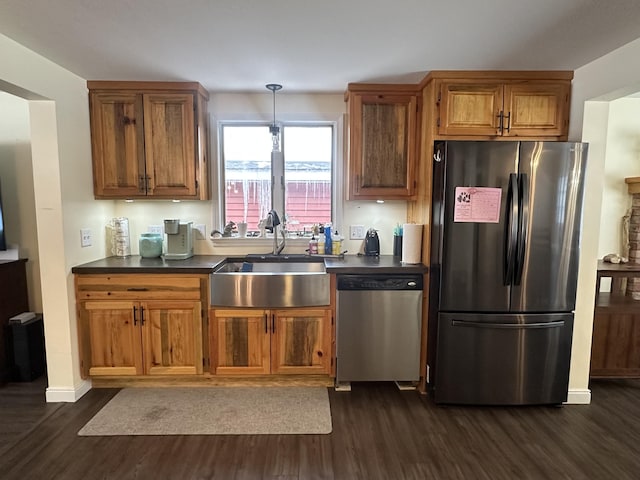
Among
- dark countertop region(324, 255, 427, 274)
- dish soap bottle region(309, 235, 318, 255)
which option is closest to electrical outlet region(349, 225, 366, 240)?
dish soap bottle region(309, 235, 318, 255)

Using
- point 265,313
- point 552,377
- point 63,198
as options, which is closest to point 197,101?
point 63,198

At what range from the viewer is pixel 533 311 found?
92.1 inches

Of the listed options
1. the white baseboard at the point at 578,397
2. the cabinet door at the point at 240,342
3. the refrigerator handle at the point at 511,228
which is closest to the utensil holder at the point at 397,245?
the refrigerator handle at the point at 511,228

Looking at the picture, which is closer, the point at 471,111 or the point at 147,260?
the point at 471,111

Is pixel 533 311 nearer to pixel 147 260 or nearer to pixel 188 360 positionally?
pixel 188 360

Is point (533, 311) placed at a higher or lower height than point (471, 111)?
lower

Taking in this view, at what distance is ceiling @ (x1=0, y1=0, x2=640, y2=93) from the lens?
5.42 ft

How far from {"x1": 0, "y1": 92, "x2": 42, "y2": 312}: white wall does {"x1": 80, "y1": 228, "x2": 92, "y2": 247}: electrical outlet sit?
2.36ft

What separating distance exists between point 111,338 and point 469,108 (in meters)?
3.04

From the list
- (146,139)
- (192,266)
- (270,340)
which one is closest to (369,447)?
(270,340)

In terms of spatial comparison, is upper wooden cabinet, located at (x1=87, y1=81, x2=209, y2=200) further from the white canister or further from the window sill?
the window sill

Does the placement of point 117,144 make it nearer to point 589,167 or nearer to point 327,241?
point 327,241

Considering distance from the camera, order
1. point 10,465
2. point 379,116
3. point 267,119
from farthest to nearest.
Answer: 1. point 267,119
2. point 379,116
3. point 10,465

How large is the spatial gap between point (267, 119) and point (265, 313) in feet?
5.47
